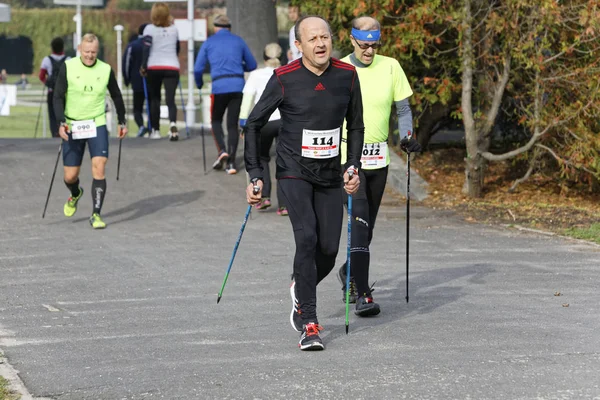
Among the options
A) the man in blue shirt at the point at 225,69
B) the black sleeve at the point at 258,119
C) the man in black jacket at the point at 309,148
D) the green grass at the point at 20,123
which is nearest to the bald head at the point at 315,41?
the man in black jacket at the point at 309,148

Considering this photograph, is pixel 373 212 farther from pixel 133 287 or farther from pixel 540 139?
pixel 540 139

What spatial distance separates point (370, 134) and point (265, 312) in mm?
1390

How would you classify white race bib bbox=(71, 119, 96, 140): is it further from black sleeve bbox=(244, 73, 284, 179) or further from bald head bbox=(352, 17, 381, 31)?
black sleeve bbox=(244, 73, 284, 179)

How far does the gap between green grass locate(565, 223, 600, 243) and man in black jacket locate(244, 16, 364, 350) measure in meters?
5.02

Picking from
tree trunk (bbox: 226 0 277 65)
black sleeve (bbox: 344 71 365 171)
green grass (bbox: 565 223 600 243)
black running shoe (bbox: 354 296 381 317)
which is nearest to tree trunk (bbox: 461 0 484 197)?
green grass (bbox: 565 223 600 243)

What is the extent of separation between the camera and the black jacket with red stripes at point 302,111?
720 centimetres

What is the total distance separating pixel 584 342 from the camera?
7.27m

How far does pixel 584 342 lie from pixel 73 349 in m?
2.99

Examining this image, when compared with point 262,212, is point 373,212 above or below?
above

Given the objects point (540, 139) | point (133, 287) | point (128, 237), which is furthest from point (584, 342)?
point (540, 139)

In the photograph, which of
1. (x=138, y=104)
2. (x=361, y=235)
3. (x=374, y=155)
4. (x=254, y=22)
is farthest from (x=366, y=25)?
(x=138, y=104)

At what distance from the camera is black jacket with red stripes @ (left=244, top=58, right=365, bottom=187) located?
720cm

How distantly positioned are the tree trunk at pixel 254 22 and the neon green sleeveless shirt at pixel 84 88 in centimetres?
659

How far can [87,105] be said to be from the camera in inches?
490
